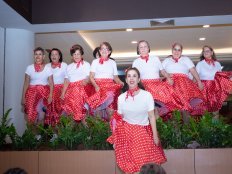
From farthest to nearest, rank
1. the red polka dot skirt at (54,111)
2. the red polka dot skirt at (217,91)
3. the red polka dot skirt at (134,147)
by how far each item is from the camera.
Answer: the red polka dot skirt at (54,111)
the red polka dot skirt at (217,91)
the red polka dot skirt at (134,147)

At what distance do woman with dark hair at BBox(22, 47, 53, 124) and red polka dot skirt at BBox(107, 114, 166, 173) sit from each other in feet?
6.61

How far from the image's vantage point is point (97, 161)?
4445 mm

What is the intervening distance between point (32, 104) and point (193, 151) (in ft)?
8.43

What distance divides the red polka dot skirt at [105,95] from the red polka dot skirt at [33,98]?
2.82 ft

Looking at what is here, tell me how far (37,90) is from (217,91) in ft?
9.23

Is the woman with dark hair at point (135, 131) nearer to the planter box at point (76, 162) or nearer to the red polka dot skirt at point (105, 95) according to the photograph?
the planter box at point (76, 162)

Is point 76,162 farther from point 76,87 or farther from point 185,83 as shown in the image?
point 185,83

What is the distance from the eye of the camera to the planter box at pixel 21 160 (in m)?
4.57

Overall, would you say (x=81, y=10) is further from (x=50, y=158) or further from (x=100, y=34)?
(x=50, y=158)

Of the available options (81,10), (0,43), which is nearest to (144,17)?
(81,10)

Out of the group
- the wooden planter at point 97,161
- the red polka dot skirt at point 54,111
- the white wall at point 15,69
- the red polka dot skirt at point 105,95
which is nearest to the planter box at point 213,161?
the wooden planter at point 97,161

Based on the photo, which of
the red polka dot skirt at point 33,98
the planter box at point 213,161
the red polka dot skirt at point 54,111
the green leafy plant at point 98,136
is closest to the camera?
the planter box at point 213,161

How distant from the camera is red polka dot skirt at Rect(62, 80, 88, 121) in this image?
17.5ft

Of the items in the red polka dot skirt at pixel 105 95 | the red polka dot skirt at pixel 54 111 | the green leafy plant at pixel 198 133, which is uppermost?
the red polka dot skirt at pixel 105 95
